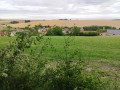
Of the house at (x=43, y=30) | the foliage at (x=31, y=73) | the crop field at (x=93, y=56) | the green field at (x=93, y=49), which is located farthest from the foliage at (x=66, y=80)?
the green field at (x=93, y=49)

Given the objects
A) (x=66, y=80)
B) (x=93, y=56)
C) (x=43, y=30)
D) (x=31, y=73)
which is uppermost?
(x=43, y=30)

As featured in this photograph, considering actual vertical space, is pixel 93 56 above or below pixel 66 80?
below

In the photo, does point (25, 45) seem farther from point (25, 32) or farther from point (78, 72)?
point (78, 72)

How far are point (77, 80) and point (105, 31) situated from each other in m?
44.7

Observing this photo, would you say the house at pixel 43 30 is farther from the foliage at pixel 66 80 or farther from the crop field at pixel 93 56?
the foliage at pixel 66 80

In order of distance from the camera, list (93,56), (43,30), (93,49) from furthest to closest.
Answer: (93,49), (93,56), (43,30)

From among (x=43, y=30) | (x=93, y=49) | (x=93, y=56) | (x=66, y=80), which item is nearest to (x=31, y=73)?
(x=66, y=80)

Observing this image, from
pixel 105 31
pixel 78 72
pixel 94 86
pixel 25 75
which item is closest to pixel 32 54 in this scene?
pixel 25 75

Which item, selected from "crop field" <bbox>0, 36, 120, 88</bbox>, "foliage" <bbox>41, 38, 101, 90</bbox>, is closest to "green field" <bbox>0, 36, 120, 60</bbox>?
"crop field" <bbox>0, 36, 120, 88</bbox>

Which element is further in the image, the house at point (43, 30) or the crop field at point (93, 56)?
the crop field at point (93, 56)

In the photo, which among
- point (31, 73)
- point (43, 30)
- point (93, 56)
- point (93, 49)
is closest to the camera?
point (31, 73)

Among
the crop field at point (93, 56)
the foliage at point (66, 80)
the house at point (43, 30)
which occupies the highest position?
the house at point (43, 30)

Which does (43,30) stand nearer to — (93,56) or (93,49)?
(93,56)

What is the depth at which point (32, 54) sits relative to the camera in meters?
3.08
